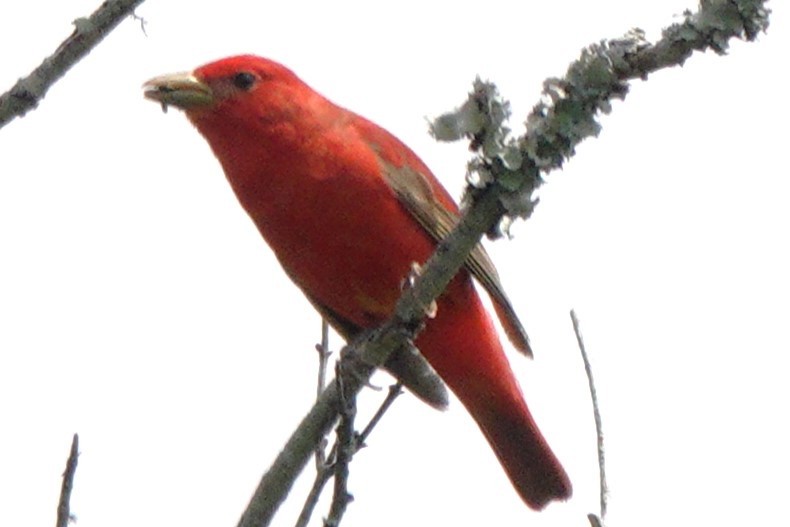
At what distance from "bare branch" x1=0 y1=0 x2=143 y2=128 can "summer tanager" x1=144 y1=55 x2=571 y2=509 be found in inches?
72.6

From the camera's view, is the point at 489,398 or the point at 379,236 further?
the point at 489,398

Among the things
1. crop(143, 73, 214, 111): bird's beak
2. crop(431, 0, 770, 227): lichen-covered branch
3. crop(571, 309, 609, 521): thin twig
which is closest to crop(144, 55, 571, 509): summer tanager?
crop(143, 73, 214, 111): bird's beak

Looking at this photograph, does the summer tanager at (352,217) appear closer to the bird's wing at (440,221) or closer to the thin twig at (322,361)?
the bird's wing at (440,221)

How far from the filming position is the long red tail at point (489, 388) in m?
4.91

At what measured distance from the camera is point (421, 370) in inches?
194

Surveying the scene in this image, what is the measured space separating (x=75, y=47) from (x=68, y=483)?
857 millimetres

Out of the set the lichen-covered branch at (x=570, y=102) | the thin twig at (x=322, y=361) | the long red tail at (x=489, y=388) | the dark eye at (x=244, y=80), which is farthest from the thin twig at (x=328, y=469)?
the dark eye at (x=244, y=80)

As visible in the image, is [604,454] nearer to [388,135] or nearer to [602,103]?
[602,103]

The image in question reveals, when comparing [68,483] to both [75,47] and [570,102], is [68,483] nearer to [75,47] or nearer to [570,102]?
[75,47]

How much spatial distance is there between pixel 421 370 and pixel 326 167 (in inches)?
31.7

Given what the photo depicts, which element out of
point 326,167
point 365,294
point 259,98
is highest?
point 259,98

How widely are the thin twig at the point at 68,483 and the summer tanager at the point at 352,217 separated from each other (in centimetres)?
193

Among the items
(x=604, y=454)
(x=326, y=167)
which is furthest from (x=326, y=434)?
(x=326, y=167)

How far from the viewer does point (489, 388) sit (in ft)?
17.1
